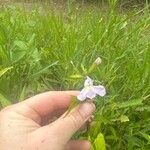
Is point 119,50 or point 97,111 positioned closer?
point 97,111

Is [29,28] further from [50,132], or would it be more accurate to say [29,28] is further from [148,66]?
[50,132]

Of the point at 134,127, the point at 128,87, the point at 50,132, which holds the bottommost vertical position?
the point at 134,127

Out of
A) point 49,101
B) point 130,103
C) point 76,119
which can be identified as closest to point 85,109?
point 76,119

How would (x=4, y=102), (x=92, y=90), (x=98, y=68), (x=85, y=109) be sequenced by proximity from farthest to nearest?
(x=98, y=68), (x=4, y=102), (x=85, y=109), (x=92, y=90)

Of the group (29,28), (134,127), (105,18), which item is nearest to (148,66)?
(134,127)

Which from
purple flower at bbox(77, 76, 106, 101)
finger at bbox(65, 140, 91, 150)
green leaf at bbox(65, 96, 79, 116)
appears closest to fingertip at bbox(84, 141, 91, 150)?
finger at bbox(65, 140, 91, 150)

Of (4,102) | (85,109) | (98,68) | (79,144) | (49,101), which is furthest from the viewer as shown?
(98,68)

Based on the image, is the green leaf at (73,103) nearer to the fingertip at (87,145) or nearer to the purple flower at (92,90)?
the purple flower at (92,90)

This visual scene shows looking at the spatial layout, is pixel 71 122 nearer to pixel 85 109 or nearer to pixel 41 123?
pixel 85 109
